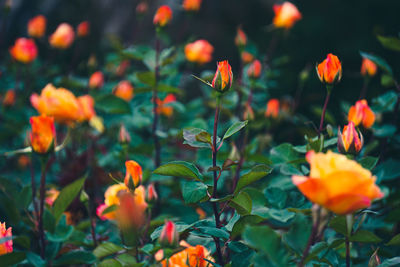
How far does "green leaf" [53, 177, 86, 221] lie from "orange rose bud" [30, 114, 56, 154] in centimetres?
9

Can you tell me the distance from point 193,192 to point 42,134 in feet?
0.96

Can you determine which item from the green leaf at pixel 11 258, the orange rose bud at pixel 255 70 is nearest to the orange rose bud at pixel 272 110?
the orange rose bud at pixel 255 70

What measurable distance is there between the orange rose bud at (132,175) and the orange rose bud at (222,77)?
0.20m

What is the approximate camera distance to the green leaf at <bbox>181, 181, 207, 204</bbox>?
0.59 metres

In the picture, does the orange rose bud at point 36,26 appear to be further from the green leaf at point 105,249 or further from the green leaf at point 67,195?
the green leaf at point 105,249

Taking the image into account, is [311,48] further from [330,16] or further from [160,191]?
[160,191]

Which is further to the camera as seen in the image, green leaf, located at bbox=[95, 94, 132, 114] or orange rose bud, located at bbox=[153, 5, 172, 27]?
green leaf, located at bbox=[95, 94, 132, 114]

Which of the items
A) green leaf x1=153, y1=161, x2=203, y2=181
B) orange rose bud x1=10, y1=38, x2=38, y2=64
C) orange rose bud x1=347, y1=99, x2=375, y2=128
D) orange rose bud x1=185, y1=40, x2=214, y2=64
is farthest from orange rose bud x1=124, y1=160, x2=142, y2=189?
orange rose bud x1=10, y1=38, x2=38, y2=64

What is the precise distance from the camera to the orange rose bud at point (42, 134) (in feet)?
2.15

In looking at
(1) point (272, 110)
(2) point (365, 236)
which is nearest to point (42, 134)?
(2) point (365, 236)

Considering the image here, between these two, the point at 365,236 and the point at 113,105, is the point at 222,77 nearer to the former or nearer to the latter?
the point at 365,236

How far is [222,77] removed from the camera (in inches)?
23.4

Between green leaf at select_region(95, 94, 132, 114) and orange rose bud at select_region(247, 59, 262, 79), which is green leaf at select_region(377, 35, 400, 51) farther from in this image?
green leaf at select_region(95, 94, 132, 114)

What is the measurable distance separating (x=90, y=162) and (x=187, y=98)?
0.99 metres
